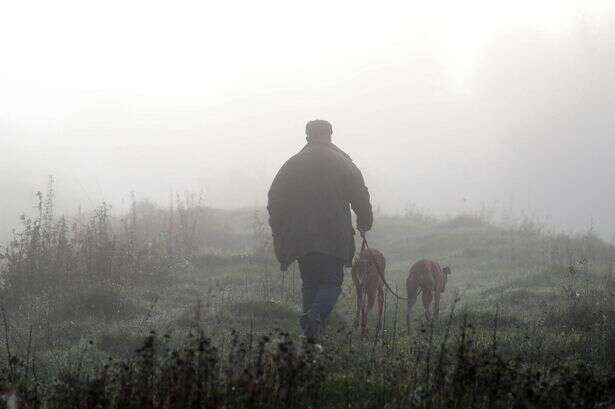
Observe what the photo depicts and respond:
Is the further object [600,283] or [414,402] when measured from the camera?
[600,283]

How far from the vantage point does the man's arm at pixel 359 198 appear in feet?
26.6

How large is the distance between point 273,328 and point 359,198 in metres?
2.03

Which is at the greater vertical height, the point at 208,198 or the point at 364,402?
the point at 208,198

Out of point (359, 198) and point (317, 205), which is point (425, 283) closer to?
point (359, 198)

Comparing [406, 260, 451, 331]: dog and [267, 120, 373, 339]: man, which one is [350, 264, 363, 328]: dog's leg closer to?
[406, 260, 451, 331]: dog

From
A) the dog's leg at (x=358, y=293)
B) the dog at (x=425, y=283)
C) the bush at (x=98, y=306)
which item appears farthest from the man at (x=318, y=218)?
the bush at (x=98, y=306)

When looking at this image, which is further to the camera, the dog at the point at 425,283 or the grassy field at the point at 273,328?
the dog at the point at 425,283

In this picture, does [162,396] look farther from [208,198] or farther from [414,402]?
[208,198]

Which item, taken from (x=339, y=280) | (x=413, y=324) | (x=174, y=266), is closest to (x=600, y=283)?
(x=413, y=324)

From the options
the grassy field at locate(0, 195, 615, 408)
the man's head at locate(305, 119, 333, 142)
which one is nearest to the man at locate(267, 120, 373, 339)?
the man's head at locate(305, 119, 333, 142)

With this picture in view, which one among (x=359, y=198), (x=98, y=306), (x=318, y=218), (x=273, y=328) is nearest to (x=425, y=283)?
(x=273, y=328)

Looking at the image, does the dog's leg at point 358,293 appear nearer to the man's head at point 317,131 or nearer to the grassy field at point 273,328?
the grassy field at point 273,328

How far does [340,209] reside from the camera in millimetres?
8062

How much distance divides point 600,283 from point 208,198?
2959cm
